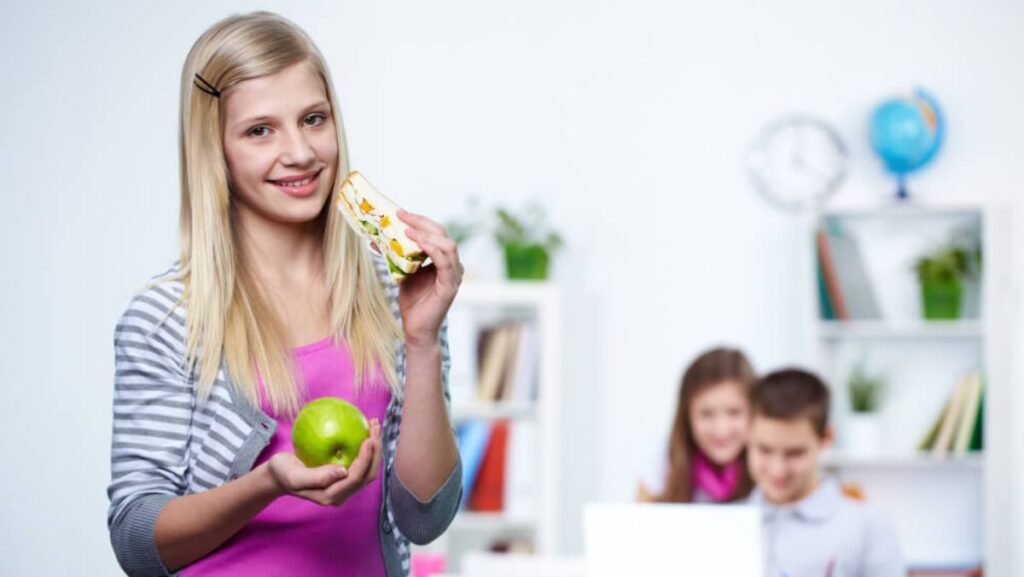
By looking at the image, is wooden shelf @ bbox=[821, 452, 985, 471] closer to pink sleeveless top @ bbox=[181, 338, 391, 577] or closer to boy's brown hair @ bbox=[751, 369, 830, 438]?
boy's brown hair @ bbox=[751, 369, 830, 438]

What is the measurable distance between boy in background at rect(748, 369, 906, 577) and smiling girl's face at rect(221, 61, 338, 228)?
164 centimetres

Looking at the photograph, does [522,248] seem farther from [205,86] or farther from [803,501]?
[205,86]

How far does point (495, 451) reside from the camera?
3979mm

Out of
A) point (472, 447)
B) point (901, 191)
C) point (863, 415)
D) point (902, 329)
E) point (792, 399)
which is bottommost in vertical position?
point (472, 447)

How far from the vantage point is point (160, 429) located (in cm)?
119

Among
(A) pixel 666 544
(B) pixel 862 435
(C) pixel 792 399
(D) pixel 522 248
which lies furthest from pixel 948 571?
(A) pixel 666 544

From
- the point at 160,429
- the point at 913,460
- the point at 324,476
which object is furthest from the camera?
the point at 913,460

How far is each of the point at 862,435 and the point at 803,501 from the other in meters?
1.26

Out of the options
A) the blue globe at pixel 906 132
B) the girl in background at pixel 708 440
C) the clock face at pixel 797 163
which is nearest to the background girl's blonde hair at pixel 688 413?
the girl in background at pixel 708 440

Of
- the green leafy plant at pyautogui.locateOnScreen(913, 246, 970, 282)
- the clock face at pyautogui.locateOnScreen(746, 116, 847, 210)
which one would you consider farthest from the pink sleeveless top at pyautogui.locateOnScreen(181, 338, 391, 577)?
the clock face at pyautogui.locateOnScreen(746, 116, 847, 210)

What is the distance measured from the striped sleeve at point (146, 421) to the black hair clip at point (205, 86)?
8.5 inches

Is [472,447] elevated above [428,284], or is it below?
below

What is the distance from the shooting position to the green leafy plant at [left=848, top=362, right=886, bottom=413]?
405 cm

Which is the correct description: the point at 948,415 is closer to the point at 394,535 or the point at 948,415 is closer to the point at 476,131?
the point at 476,131
